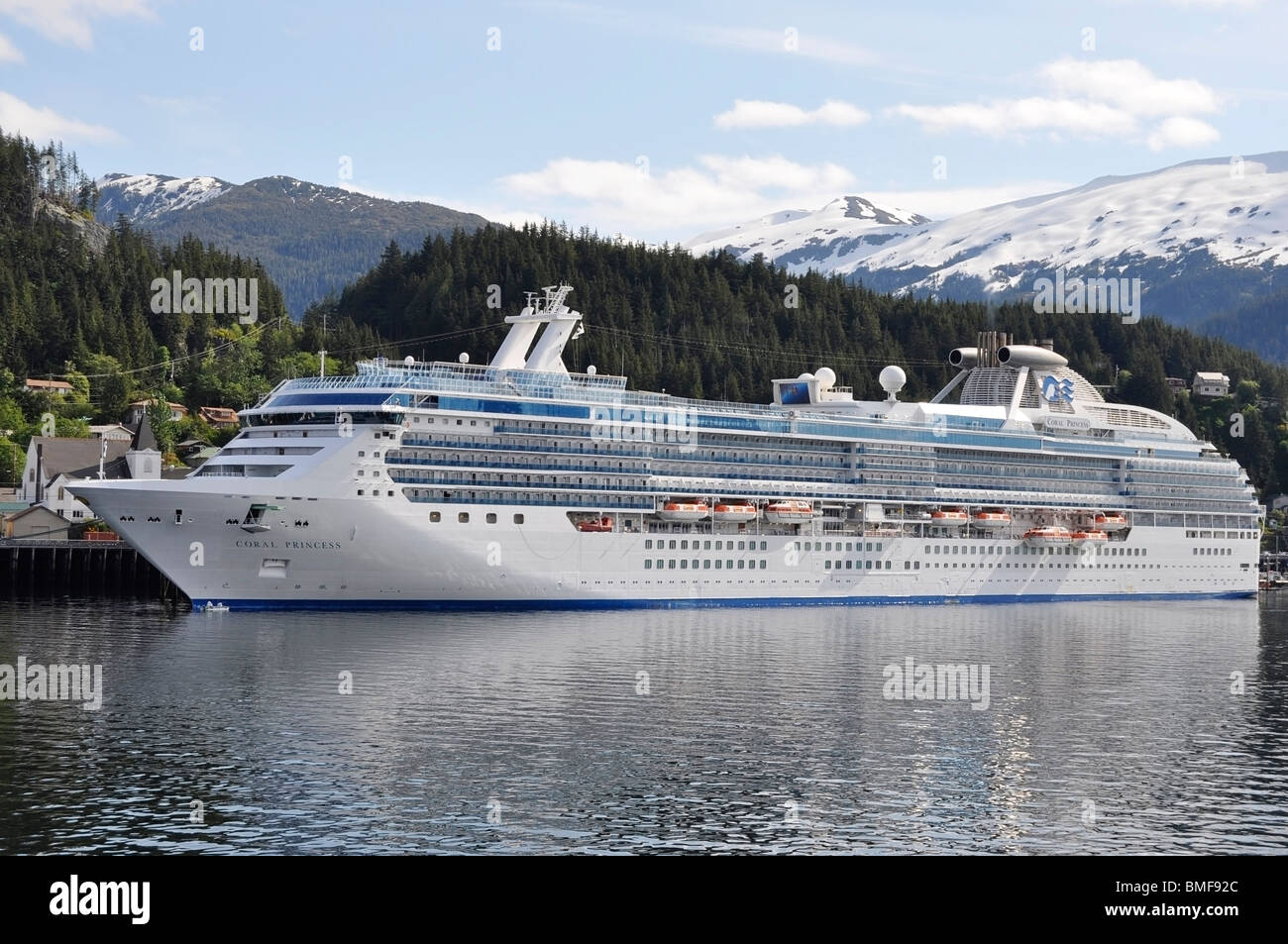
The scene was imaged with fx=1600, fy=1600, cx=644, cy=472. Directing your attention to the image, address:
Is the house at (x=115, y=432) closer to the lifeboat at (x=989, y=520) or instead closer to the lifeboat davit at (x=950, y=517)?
the lifeboat davit at (x=950, y=517)

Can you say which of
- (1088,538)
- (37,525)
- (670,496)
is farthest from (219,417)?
(1088,538)

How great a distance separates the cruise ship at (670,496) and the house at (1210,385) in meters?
81.5

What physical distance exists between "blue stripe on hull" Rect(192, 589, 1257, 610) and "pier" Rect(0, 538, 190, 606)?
25.9 meters

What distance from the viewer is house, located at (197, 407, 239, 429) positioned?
13450 cm

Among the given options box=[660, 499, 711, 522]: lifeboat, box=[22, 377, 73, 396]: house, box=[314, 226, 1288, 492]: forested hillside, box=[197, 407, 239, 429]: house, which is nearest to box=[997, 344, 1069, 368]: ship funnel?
box=[660, 499, 711, 522]: lifeboat

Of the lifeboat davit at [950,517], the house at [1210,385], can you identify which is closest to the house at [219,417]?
the lifeboat davit at [950,517]

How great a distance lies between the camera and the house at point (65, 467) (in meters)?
112

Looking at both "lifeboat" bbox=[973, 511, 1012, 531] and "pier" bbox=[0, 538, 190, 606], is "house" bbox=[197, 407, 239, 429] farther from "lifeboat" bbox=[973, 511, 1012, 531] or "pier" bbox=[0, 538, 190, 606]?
"lifeboat" bbox=[973, 511, 1012, 531]

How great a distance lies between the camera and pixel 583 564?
77250mm

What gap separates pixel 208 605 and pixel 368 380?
1246 centimetres

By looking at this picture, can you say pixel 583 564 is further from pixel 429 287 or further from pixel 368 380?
pixel 429 287

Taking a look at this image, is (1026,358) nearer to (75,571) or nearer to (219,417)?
(75,571)
